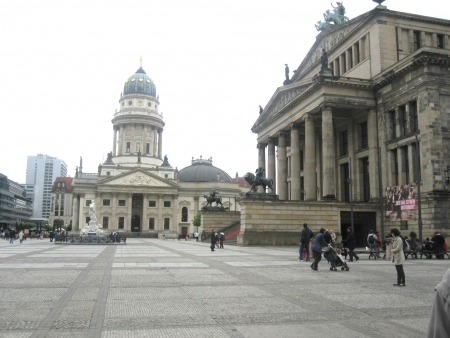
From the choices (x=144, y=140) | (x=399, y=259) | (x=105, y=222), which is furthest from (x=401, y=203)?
(x=144, y=140)

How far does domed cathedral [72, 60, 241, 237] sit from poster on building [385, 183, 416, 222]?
73.1 metres

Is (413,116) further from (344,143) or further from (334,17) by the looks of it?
(334,17)

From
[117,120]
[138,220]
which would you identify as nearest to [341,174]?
[138,220]

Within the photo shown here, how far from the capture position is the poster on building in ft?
116

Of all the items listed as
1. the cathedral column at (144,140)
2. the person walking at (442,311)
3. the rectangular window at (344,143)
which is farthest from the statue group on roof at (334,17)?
the cathedral column at (144,140)

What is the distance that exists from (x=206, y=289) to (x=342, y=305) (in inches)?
151

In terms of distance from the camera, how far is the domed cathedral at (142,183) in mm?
110500

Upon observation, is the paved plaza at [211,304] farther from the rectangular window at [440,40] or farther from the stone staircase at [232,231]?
the rectangular window at [440,40]

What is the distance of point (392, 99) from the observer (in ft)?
130

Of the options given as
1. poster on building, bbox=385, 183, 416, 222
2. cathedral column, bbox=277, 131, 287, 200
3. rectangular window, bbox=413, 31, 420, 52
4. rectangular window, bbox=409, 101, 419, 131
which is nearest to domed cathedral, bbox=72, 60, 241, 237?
cathedral column, bbox=277, 131, 287, 200

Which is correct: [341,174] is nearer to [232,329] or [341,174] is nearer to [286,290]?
[286,290]

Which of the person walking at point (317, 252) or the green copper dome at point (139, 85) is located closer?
the person walking at point (317, 252)

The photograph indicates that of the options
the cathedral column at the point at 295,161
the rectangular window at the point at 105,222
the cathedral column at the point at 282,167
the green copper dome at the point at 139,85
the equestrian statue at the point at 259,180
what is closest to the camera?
the equestrian statue at the point at 259,180

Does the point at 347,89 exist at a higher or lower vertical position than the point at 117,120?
lower
